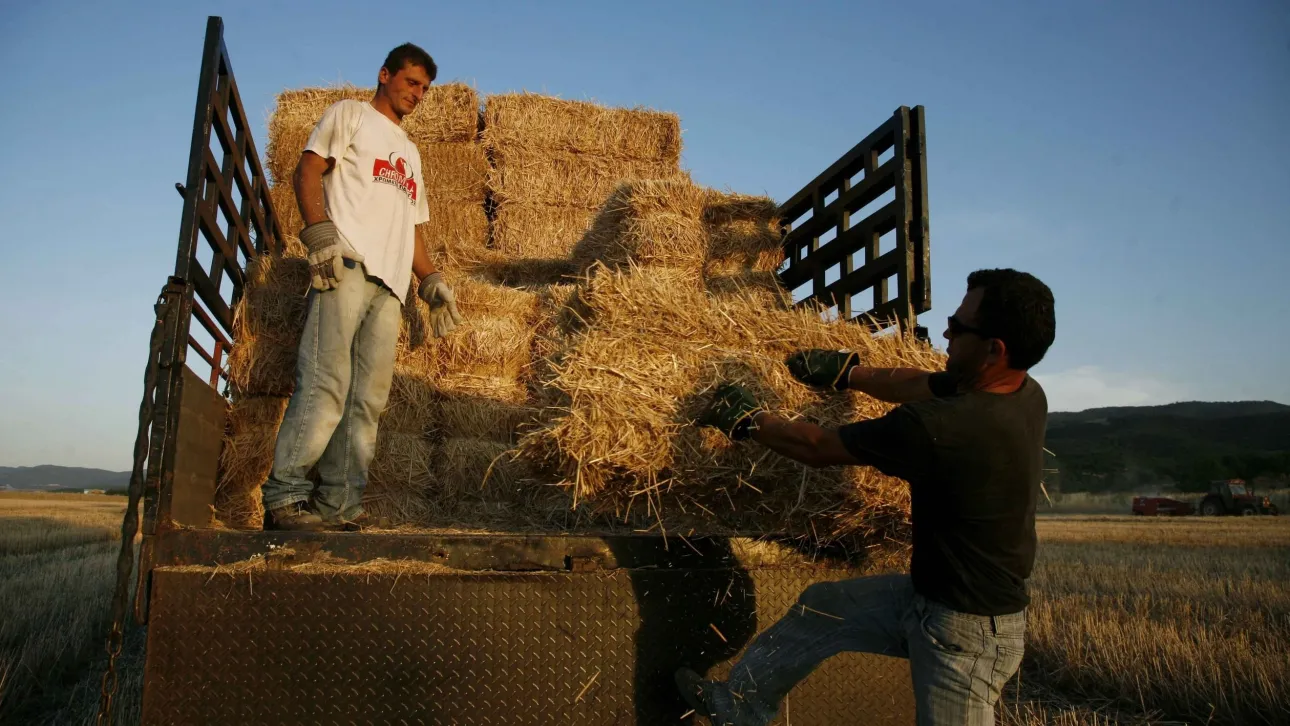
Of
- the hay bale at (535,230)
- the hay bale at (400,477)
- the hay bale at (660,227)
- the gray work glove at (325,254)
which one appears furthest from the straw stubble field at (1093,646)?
the hay bale at (535,230)

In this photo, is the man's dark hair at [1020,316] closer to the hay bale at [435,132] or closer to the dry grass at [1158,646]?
the dry grass at [1158,646]

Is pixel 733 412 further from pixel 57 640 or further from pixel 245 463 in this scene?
pixel 57 640

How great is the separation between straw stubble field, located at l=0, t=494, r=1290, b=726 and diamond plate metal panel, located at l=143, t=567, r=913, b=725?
4.57 feet

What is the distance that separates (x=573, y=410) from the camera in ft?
8.88

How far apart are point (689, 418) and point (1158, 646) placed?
3293 mm

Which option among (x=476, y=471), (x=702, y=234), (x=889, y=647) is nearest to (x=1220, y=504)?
(x=702, y=234)

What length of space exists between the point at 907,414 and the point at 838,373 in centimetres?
67

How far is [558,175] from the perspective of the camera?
665 cm

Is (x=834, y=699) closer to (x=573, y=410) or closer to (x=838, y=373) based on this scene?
(x=838, y=373)

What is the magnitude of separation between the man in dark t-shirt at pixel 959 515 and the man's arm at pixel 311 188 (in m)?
1.92

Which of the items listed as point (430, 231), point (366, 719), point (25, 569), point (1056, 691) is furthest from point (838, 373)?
point (25, 569)

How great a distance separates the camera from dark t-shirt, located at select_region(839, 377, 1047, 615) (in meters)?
2.15

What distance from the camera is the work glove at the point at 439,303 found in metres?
3.91

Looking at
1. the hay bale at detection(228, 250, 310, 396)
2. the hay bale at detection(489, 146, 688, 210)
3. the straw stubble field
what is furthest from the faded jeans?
the hay bale at detection(489, 146, 688, 210)
